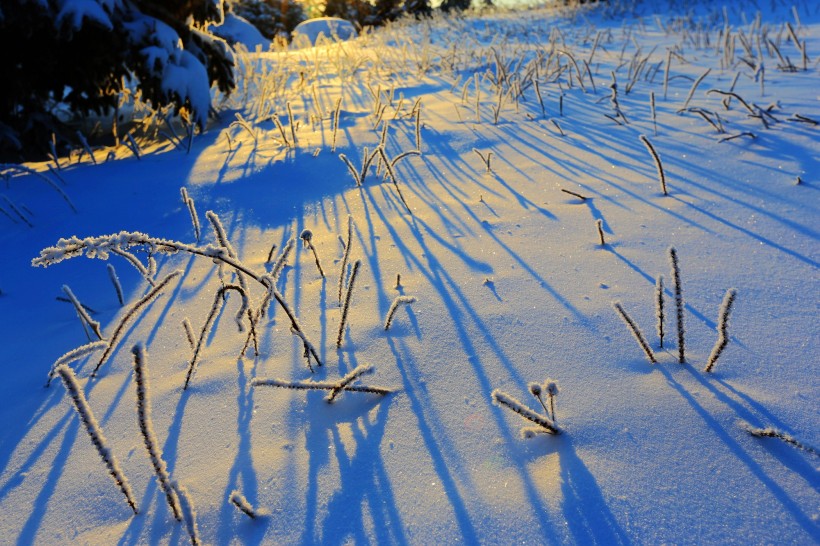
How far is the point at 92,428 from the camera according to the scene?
70 cm

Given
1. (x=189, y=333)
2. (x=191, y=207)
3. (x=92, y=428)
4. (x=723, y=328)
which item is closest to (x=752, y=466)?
(x=723, y=328)

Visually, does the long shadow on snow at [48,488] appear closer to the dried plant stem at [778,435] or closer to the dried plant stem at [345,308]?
the dried plant stem at [345,308]

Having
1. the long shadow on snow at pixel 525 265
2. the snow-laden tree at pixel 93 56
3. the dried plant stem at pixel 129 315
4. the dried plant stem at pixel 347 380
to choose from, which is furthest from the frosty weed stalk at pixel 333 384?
the snow-laden tree at pixel 93 56

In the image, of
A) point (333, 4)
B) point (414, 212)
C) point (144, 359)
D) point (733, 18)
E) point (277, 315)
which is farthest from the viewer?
point (333, 4)

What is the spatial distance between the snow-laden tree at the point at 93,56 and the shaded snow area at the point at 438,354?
0.90 m

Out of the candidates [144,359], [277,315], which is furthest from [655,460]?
[277,315]

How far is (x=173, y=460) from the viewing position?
85cm

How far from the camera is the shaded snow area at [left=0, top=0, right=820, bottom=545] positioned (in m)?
0.72


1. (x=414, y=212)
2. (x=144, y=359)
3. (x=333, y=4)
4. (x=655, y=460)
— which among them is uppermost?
(x=333, y=4)

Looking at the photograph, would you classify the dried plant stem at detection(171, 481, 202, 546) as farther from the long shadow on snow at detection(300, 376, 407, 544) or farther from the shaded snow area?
the long shadow on snow at detection(300, 376, 407, 544)

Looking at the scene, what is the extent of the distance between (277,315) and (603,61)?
4465 mm

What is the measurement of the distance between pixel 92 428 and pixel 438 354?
605 millimetres

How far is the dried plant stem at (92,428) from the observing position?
664mm

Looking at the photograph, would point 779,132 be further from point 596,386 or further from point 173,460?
point 173,460
